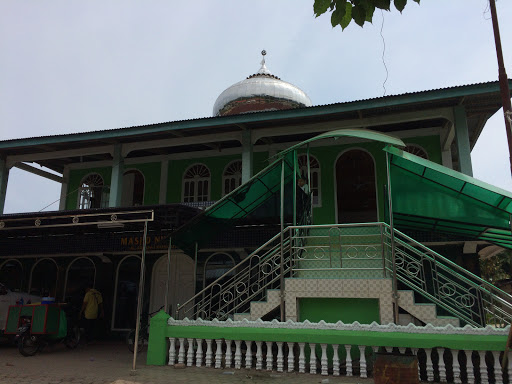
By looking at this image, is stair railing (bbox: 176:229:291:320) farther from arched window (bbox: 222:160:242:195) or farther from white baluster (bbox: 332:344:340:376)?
arched window (bbox: 222:160:242:195)

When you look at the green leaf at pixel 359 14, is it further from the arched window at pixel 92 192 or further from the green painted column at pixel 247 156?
the arched window at pixel 92 192

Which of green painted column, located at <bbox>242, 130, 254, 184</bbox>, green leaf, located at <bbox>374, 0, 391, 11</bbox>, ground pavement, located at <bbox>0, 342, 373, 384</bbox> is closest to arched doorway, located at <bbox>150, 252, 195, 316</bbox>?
green painted column, located at <bbox>242, 130, 254, 184</bbox>

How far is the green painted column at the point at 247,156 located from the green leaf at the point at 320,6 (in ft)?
23.6

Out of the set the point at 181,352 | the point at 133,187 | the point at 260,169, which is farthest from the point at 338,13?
the point at 133,187

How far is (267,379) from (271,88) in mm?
11143

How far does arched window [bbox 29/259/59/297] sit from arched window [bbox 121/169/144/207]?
3.04 m

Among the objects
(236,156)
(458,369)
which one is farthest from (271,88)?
(458,369)

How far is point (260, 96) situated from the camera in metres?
15.2

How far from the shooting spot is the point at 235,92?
619 inches

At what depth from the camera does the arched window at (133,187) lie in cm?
1398

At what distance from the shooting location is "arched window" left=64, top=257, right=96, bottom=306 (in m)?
13.4

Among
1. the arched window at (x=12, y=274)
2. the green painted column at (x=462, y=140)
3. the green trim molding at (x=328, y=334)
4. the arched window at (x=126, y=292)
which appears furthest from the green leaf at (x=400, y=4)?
the arched window at (x=12, y=274)

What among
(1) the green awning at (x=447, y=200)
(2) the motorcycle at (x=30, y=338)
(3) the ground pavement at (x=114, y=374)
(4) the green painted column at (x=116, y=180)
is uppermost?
(4) the green painted column at (x=116, y=180)

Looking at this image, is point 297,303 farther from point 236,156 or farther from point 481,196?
point 236,156
